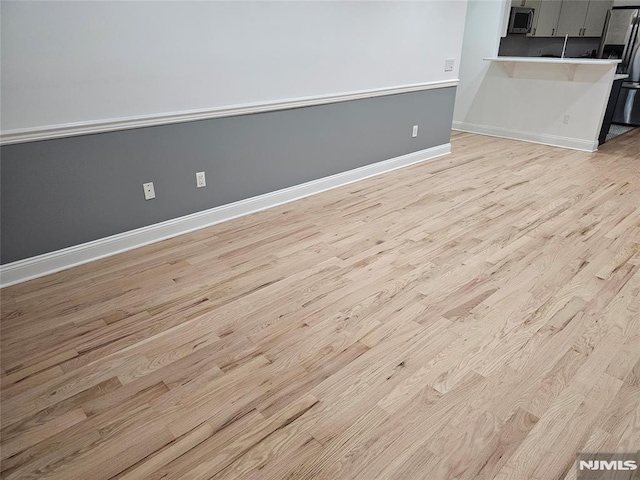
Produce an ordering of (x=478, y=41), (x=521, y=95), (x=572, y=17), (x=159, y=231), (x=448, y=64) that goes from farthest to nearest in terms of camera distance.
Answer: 1. (x=572, y=17)
2. (x=478, y=41)
3. (x=521, y=95)
4. (x=448, y=64)
5. (x=159, y=231)

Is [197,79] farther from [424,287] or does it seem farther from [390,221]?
[424,287]

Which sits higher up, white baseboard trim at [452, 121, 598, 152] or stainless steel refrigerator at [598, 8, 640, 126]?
stainless steel refrigerator at [598, 8, 640, 126]

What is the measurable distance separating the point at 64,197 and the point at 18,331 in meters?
0.82

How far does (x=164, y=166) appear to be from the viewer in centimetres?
286

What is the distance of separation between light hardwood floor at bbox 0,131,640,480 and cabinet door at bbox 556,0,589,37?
18.0ft

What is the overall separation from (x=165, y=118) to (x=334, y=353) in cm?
185

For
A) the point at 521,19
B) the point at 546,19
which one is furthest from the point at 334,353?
the point at 546,19

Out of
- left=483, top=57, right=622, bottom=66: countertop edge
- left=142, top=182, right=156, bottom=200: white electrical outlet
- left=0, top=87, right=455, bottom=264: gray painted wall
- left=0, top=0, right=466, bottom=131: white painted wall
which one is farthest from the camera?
left=483, top=57, right=622, bottom=66: countertop edge

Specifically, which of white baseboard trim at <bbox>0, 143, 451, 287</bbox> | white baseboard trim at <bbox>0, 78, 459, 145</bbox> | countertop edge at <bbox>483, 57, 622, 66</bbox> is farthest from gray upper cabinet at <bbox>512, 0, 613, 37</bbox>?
white baseboard trim at <bbox>0, 143, 451, 287</bbox>

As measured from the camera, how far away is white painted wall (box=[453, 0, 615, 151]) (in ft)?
16.8

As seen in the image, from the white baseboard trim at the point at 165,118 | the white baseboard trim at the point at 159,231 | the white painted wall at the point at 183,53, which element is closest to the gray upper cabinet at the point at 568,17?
the white painted wall at the point at 183,53

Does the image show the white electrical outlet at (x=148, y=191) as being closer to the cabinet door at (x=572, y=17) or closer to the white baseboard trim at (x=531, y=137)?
the white baseboard trim at (x=531, y=137)

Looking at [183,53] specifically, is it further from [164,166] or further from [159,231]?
[159,231]

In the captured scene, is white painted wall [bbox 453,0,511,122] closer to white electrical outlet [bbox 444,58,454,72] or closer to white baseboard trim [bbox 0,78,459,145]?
white electrical outlet [bbox 444,58,454,72]
